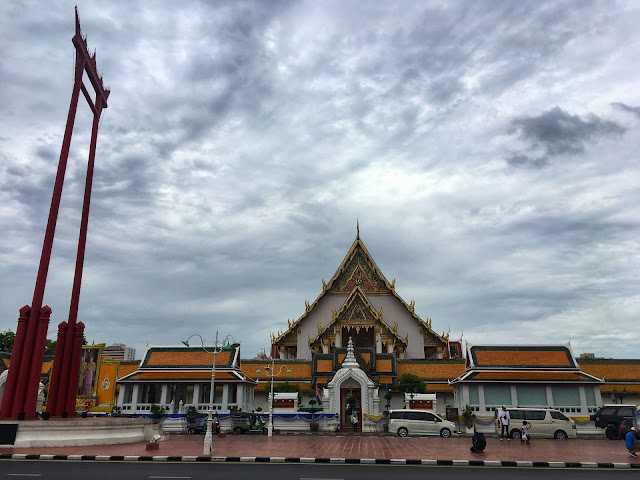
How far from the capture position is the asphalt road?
11.4 metres

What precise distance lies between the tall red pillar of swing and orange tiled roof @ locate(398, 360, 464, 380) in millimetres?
22880

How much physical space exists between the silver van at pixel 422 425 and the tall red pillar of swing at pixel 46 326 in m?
15.7

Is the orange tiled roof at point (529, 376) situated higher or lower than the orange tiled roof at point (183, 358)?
lower

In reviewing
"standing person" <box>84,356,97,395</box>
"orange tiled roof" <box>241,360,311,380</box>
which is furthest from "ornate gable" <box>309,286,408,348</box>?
"standing person" <box>84,356,97,395</box>

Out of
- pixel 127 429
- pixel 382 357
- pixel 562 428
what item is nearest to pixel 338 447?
pixel 127 429

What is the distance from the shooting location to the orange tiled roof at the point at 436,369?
35.0 m

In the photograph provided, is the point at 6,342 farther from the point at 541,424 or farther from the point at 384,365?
the point at 541,424

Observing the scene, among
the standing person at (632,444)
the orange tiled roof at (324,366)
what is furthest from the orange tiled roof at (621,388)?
the orange tiled roof at (324,366)

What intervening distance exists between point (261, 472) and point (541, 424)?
17.7 m

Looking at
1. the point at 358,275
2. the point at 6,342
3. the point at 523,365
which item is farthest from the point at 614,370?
the point at 6,342

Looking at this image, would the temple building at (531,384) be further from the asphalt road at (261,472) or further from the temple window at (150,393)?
the temple window at (150,393)

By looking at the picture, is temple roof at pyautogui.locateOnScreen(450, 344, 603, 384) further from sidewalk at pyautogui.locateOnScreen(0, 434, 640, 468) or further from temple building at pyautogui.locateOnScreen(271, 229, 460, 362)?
sidewalk at pyautogui.locateOnScreen(0, 434, 640, 468)

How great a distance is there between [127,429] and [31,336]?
5.17 m

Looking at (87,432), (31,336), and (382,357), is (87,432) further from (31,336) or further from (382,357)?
(382,357)
